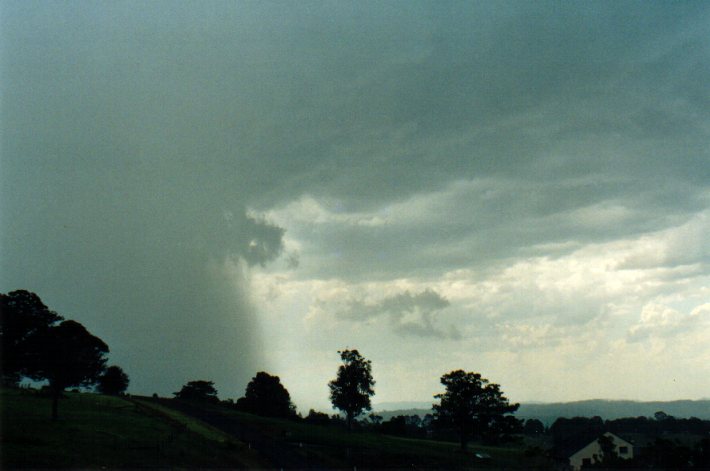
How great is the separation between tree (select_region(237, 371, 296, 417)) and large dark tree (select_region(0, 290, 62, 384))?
58995 millimetres

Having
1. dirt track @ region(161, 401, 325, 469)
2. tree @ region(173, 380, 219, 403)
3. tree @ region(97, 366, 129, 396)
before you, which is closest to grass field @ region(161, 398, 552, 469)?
dirt track @ region(161, 401, 325, 469)

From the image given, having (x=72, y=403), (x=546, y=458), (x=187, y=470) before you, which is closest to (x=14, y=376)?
(x=72, y=403)

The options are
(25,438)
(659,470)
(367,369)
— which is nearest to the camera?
(659,470)

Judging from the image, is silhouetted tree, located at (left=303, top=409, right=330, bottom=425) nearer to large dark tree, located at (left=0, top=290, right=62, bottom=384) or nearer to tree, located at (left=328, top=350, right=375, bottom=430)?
tree, located at (left=328, top=350, right=375, bottom=430)

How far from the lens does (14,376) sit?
94.2 m

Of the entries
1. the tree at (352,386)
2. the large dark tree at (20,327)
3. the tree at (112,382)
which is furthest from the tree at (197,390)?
the large dark tree at (20,327)

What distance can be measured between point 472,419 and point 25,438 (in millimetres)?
71615

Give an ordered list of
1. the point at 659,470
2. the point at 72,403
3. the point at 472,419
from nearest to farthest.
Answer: the point at 659,470
the point at 72,403
the point at 472,419

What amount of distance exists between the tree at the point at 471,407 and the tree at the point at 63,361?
57.9m

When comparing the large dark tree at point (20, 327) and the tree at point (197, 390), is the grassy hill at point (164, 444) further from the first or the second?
the tree at point (197, 390)

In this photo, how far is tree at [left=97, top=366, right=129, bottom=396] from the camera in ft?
523

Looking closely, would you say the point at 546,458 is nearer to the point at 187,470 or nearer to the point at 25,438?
the point at 187,470

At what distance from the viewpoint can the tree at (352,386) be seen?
140750 millimetres

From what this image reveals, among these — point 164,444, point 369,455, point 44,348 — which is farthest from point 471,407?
point 44,348
